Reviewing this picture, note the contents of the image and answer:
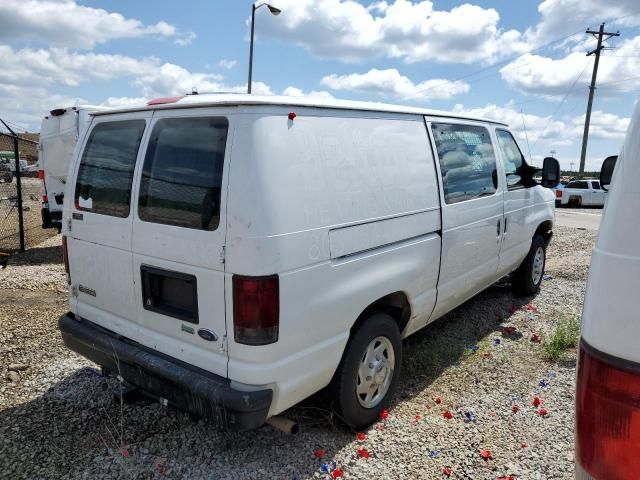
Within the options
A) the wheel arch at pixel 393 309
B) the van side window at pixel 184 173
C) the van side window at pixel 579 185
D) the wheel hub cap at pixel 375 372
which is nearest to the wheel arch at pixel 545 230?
the wheel arch at pixel 393 309

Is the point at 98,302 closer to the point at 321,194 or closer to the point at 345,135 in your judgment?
the point at 321,194

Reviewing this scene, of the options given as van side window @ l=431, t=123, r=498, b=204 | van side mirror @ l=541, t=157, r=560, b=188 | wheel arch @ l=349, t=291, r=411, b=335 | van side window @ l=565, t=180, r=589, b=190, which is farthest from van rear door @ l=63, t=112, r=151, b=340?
van side window @ l=565, t=180, r=589, b=190

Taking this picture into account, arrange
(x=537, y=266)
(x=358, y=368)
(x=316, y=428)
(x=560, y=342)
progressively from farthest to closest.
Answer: (x=537, y=266), (x=560, y=342), (x=316, y=428), (x=358, y=368)

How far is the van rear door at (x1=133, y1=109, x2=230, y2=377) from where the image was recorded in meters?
2.62

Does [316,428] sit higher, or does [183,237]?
[183,237]

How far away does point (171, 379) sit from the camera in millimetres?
2781

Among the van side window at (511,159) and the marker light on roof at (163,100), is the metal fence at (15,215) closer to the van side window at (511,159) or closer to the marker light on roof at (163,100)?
the marker light on roof at (163,100)

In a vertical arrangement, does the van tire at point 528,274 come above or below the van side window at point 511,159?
below

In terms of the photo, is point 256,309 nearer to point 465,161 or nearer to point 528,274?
point 465,161

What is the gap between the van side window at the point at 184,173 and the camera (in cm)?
264

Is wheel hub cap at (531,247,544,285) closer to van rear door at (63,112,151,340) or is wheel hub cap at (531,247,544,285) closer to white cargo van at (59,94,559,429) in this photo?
white cargo van at (59,94,559,429)

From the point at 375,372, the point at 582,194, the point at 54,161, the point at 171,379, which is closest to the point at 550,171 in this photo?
the point at 375,372

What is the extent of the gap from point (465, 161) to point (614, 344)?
303 centimetres

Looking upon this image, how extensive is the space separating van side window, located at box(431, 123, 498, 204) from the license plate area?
212 cm
